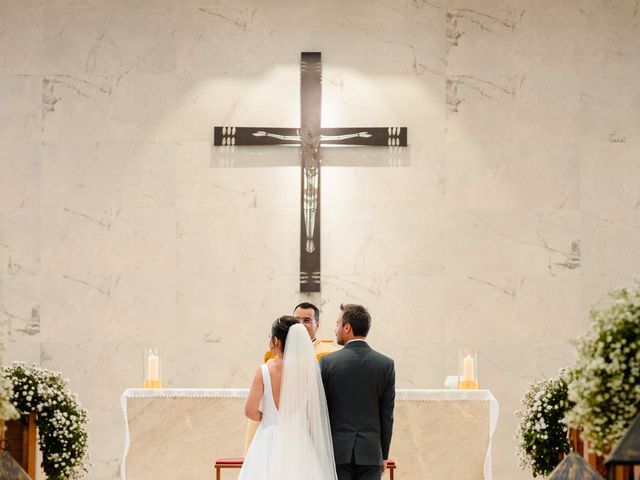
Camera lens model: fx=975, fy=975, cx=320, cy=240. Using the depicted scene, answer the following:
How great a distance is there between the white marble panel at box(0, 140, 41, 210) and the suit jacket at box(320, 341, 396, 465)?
15.2ft

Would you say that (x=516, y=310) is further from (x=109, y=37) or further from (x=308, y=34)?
(x=109, y=37)

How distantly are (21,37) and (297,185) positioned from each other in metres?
3.06

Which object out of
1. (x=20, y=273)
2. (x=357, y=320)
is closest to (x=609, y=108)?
(x=357, y=320)

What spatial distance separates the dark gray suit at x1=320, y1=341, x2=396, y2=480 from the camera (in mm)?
5734

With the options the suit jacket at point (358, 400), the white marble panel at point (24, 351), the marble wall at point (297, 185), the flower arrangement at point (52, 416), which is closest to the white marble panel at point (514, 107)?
the marble wall at point (297, 185)

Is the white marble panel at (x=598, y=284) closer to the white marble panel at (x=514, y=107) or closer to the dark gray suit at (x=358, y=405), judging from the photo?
the white marble panel at (x=514, y=107)

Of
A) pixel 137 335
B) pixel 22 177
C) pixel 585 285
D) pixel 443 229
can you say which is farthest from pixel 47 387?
pixel 585 285

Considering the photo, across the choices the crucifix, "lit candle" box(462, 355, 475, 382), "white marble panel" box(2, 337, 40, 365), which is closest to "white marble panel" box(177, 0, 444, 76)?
the crucifix

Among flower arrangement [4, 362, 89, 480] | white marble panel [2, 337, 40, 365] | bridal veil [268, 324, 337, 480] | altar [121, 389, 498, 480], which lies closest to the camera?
bridal veil [268, 324, 337, 480]

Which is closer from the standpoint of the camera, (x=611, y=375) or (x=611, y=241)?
(x=611, y=375)

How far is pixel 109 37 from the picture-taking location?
9500 mm

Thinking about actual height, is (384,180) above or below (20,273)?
above

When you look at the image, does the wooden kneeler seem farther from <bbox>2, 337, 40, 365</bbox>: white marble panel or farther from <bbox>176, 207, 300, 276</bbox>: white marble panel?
<bbox>2, 337, 40, 365</bbox>: white marble panel

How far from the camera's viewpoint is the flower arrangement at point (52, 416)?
6344mm
